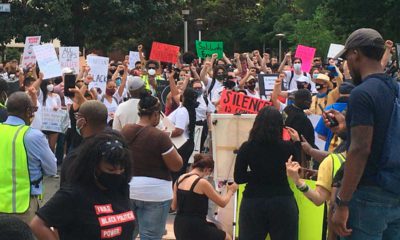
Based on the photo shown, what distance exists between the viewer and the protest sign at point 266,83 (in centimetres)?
1252

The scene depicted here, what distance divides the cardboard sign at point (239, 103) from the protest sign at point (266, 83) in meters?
3.00

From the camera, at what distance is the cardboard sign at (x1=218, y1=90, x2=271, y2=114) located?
9.18 metres

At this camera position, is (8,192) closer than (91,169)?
No

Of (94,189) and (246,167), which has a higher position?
(94,189)

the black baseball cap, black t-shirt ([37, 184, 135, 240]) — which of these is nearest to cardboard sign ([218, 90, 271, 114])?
the black baseball cap

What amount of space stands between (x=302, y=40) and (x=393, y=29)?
11021 millimetres

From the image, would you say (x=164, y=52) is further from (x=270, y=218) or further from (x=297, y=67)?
(x=270, y=218)

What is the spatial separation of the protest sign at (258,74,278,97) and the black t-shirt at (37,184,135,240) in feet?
29.4

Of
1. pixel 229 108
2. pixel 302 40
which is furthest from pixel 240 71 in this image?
pixel 302 40

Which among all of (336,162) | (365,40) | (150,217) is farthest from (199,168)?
(365,40)

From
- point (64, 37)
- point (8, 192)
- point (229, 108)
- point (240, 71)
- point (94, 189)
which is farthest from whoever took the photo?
point (64, 37)

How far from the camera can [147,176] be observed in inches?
243

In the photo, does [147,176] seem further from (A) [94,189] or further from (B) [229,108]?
(B) [229,108]

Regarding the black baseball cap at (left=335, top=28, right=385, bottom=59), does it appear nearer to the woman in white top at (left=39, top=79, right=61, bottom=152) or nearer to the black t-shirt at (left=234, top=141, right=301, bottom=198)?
the black t-shirt at (left=234, top=141, right=301, bottom=198)
